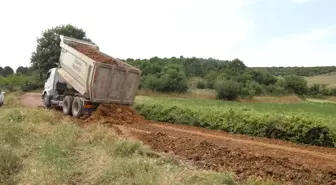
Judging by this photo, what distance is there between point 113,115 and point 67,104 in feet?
9.34

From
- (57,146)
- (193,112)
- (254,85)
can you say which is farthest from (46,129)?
(254,85)

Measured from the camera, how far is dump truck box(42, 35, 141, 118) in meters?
15.3

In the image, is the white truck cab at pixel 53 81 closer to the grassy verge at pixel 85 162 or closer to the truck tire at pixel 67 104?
the truck tire at pixel 67 104

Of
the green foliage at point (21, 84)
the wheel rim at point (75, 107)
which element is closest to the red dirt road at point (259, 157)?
the wheel rim at point (75, 107)

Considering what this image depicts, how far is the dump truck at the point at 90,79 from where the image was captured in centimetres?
1532

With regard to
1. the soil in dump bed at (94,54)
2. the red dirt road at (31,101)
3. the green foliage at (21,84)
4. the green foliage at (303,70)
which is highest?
the green foliage at (303,70)

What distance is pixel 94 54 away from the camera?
54.5 ft

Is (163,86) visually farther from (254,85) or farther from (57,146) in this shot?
(57,146)

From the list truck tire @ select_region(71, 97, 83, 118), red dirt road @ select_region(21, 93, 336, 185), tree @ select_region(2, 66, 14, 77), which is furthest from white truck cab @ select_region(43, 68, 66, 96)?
tree @ select_region(2, 66, 14, 77)

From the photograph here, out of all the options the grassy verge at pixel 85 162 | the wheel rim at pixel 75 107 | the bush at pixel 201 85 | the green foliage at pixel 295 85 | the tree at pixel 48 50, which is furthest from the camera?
the green foliage at pixel 295 85

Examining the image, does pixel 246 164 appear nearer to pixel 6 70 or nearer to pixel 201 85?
pixel 201 85

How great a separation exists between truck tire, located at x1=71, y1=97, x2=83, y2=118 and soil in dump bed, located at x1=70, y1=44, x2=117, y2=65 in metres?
1.95

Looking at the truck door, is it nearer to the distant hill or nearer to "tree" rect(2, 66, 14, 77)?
the distant hill

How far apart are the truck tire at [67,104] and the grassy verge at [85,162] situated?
21.1 feet
